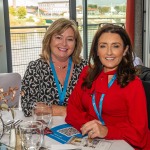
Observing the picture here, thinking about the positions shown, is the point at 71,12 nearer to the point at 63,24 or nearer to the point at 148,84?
the point at 63,24

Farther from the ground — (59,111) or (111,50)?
(111,50)

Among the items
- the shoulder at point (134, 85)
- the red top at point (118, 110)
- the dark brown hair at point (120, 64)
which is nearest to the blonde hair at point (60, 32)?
the dark brown hair at point (120, 64)

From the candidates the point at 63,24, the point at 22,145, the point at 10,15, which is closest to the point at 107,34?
the point at 63,24

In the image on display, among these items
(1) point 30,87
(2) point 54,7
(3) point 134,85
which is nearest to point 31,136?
(3) point 134,85

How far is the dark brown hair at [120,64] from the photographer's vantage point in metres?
1.66

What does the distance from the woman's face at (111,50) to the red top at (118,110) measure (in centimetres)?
9

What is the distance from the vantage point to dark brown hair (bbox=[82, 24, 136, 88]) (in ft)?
5.44

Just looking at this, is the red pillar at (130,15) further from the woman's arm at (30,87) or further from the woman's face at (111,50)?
the woman's face at (111,50)

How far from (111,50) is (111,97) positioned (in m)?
0.28

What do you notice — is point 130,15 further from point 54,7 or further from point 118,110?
point 118,110

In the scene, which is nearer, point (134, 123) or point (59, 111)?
point (134, 123)

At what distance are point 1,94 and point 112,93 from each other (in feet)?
2.17

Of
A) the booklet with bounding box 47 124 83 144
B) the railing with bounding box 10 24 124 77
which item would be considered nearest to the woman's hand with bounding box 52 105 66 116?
the booklet with bounding box 47 124 83 144

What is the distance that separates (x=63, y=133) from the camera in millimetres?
1506
